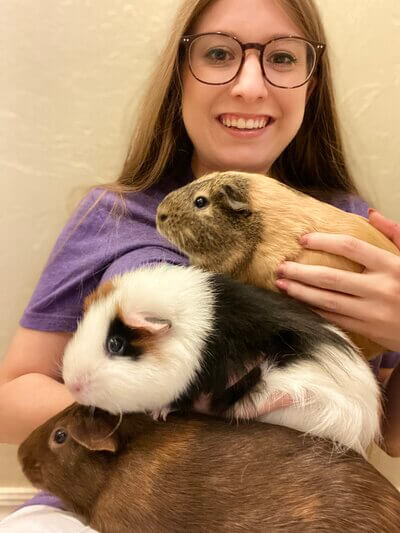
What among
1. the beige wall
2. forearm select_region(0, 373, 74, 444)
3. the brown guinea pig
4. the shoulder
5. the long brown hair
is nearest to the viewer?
the brown guinea pig

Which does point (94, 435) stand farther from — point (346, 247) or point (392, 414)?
point (392, 414)

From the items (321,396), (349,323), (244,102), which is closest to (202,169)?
(244,102)

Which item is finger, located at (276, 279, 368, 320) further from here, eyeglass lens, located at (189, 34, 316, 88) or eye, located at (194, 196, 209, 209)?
eyeglass lens, located at (189, 34, 316, 88)

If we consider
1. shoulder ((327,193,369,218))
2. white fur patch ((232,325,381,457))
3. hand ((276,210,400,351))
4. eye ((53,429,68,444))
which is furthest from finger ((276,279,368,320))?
shoulder ((327,193,369,218))

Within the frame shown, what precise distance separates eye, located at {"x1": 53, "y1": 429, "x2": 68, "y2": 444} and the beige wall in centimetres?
88

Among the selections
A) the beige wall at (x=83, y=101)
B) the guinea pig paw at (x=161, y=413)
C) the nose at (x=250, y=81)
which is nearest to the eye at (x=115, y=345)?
the guinea pig paw at (x=161, y=413)

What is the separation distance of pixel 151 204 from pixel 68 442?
58 cm

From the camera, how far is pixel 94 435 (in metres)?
0.67

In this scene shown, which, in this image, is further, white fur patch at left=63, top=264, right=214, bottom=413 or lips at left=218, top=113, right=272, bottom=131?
lips at left=218, top=113, right=272, bottom=131

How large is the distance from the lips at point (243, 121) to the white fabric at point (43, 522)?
80 cm

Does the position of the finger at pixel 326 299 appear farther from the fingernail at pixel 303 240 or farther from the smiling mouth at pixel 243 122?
the smiling mouth at pixel 243 122

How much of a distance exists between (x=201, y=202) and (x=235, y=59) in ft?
1.22

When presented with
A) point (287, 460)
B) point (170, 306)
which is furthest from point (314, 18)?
point (287, 460)

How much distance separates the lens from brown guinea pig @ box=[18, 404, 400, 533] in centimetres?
58
